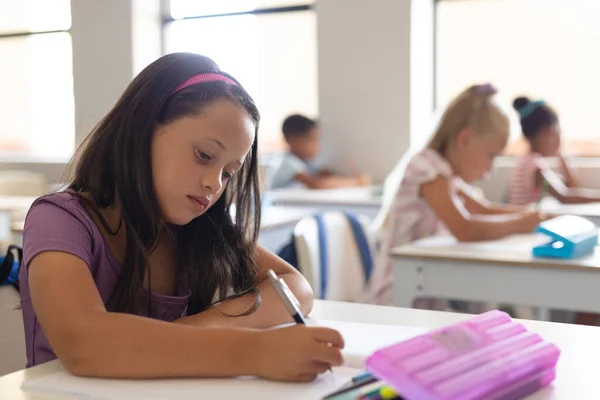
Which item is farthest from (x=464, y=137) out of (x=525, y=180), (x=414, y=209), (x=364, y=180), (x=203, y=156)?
(x=364, y=180)

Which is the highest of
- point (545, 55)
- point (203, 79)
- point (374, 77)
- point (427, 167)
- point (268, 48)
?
point (268, 48)

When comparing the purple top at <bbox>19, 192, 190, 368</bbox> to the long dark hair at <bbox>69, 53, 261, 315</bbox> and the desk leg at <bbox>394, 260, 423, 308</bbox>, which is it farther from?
the desk leg at <bbox>394, 260, 423, 308</bbox>

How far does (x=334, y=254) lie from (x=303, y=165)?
9.05 feet

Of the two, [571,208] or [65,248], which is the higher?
[65,248]

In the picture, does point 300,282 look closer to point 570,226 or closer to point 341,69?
point 570,226

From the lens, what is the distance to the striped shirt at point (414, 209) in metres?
2.44

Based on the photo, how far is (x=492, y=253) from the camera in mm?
2115

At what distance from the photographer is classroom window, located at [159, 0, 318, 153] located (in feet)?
18.1

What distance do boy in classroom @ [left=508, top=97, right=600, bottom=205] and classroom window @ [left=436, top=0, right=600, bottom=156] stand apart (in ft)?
1.70

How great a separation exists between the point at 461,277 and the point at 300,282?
1.02 metres

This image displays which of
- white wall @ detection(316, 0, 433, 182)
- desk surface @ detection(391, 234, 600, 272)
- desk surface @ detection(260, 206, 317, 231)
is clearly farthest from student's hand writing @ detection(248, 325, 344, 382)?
white wall @ detection(316, 0, 433, 182)

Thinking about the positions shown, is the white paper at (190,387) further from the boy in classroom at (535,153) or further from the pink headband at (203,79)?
the boy in classroom at (535,153)

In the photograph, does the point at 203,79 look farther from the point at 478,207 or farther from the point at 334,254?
the point at 478,207

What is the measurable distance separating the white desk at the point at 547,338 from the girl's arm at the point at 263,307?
51 mm
